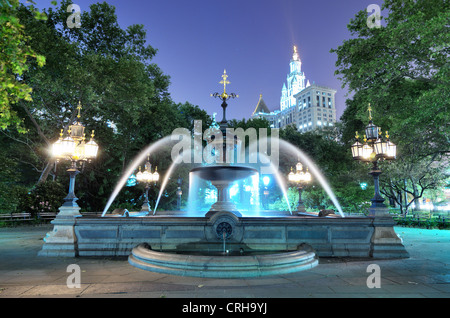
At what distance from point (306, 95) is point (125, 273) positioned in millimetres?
159286

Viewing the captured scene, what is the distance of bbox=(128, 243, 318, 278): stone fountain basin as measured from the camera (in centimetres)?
633

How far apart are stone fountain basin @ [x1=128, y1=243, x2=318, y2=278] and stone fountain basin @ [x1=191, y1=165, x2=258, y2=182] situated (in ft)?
16.3

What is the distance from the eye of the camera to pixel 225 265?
6.35 meters

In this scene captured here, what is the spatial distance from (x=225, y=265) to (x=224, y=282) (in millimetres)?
489

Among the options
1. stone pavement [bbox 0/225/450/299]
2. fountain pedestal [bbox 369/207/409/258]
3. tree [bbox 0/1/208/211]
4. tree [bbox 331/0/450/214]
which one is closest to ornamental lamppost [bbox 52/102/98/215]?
stone pavement [bbox 0/225/450/299]

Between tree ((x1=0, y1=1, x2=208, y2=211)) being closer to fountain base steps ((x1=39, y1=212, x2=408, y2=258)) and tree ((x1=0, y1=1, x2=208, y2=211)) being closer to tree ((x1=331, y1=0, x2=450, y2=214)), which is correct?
fountain base steps ((x1=39, y1=212, x2=408, y2=258))

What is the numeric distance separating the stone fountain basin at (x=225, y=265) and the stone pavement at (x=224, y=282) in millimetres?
199

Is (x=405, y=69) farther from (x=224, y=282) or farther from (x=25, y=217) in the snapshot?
(x=25, y=217)

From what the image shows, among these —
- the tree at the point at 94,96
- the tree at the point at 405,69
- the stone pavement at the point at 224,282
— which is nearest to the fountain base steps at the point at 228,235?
the stone pavement at the point at 224,282

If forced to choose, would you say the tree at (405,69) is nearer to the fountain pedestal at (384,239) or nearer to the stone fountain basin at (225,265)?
the fountain pedestal at (384,239)

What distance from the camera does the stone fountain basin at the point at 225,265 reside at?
20.8ft

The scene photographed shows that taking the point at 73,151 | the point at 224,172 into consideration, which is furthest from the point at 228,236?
the point at 73,151

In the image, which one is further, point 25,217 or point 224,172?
point 25,217

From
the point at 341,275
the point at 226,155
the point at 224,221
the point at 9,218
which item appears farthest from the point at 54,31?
the point at 341,275
